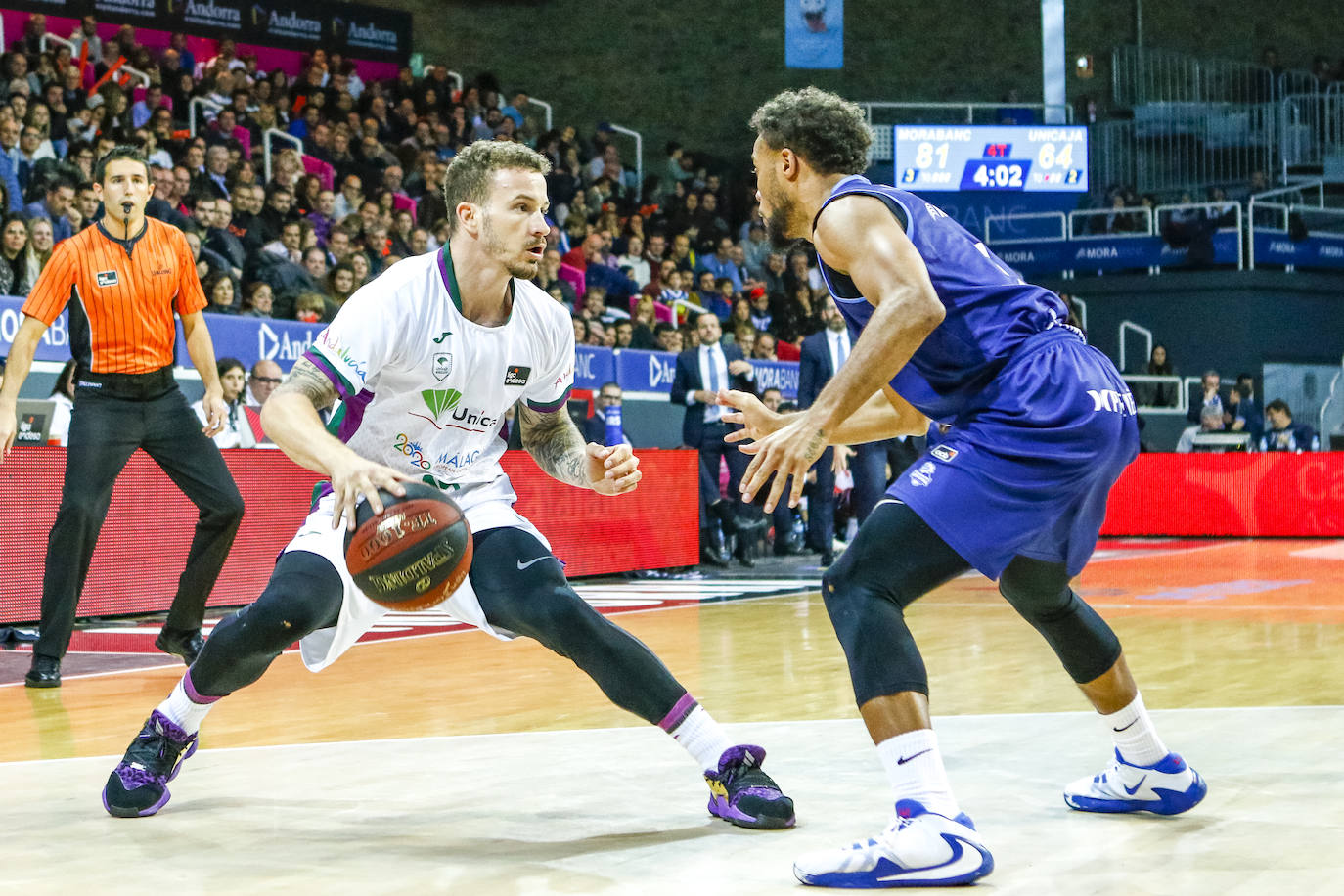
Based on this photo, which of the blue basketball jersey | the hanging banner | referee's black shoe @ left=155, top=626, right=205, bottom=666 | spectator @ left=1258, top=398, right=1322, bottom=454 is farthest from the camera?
the hanging banner

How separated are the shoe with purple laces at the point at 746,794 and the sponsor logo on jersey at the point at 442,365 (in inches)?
49.1

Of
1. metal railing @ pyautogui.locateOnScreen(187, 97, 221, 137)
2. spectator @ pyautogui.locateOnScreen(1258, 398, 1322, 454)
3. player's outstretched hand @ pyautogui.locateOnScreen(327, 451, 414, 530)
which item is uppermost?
metal railing @ pyautogui.locateOnScreen(187, 97, 221, 137)

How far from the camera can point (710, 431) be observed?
13.1m

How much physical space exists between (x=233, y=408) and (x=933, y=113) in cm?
1893

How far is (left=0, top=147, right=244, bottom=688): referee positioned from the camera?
6.53 meters

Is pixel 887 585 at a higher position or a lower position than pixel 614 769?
higher

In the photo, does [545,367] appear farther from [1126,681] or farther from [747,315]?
[747,315]

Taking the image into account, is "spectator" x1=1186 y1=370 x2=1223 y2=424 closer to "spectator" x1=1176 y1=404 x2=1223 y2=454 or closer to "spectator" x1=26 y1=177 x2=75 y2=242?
"spectator" x1=1176 y1=404 x2=1223 y2=454

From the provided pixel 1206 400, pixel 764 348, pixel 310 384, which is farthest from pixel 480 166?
pixel 1206 400

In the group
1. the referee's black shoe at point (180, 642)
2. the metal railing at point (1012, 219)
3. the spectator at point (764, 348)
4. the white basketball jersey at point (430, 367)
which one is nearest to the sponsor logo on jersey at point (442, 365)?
the white basketball jersey at point (430, 367)

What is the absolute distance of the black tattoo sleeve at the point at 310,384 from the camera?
383 centimetres

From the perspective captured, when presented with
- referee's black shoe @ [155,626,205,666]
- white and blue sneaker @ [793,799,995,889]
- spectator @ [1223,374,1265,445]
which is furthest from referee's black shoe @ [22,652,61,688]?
spectator @ [1223,374,1265,445]

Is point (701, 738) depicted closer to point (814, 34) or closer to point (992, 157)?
point (814, 34)

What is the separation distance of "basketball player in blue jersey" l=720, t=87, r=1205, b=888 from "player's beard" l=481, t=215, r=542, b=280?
0.69 m
